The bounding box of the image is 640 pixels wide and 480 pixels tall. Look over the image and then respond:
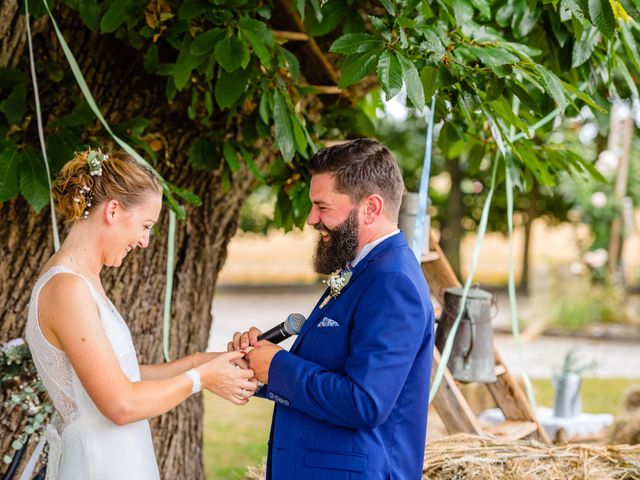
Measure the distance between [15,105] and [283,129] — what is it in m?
1.03

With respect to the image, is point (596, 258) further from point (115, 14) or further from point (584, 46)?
point (115, 14)

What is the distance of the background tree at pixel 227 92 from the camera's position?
277 centimetres

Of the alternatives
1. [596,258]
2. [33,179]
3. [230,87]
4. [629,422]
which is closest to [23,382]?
[33,179]

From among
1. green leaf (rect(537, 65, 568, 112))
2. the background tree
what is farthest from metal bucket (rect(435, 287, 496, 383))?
green leaf (rect(537, 65, 568, 112))

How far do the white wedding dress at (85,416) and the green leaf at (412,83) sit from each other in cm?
105

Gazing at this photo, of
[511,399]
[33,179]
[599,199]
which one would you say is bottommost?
[511,399]

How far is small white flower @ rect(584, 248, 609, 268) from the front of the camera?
12875 millimetres

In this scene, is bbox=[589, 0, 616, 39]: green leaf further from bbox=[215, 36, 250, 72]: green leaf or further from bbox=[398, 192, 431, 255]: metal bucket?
bbox=[398, 192, 431, 255]: metal bucket

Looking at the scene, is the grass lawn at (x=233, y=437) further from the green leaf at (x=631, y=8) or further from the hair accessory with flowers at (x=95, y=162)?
the green leaf at (x=631, y=8)

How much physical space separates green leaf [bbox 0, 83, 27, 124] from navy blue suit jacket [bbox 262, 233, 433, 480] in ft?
5.14

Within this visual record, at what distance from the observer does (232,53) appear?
8.95 feet

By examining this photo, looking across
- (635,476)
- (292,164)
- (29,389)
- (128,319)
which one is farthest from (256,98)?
(635,476)

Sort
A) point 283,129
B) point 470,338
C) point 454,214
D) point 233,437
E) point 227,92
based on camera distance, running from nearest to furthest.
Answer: point 227,92 < point 283,129 < point 470,338 < point 233,437 < point 454,214

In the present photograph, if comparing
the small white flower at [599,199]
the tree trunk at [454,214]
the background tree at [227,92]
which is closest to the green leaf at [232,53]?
the background tree at [227,92]
